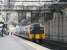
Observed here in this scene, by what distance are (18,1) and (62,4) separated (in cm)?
1252

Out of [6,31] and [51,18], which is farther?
[6,31]

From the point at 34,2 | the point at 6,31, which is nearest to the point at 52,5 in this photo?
the point at 34,2

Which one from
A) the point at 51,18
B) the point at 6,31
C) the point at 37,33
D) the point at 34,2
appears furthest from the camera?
the point at 6,31

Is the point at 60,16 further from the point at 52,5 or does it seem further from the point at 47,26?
the point at 47,26

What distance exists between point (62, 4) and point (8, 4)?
13.8m

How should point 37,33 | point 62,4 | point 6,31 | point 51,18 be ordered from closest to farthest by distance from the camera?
1. point 37,33
2. point 62,4
3. point 51,18
4. point 6,31

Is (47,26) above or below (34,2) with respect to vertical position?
below

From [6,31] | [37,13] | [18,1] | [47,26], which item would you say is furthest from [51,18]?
[6,31]

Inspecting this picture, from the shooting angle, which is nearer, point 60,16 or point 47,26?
point 60,16

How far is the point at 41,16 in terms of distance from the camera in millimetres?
50812

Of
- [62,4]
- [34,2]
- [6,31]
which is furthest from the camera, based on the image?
[6,31]

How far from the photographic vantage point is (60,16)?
136ft

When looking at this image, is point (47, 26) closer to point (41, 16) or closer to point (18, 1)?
point (41, 16)

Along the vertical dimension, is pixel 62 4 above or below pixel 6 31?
above
